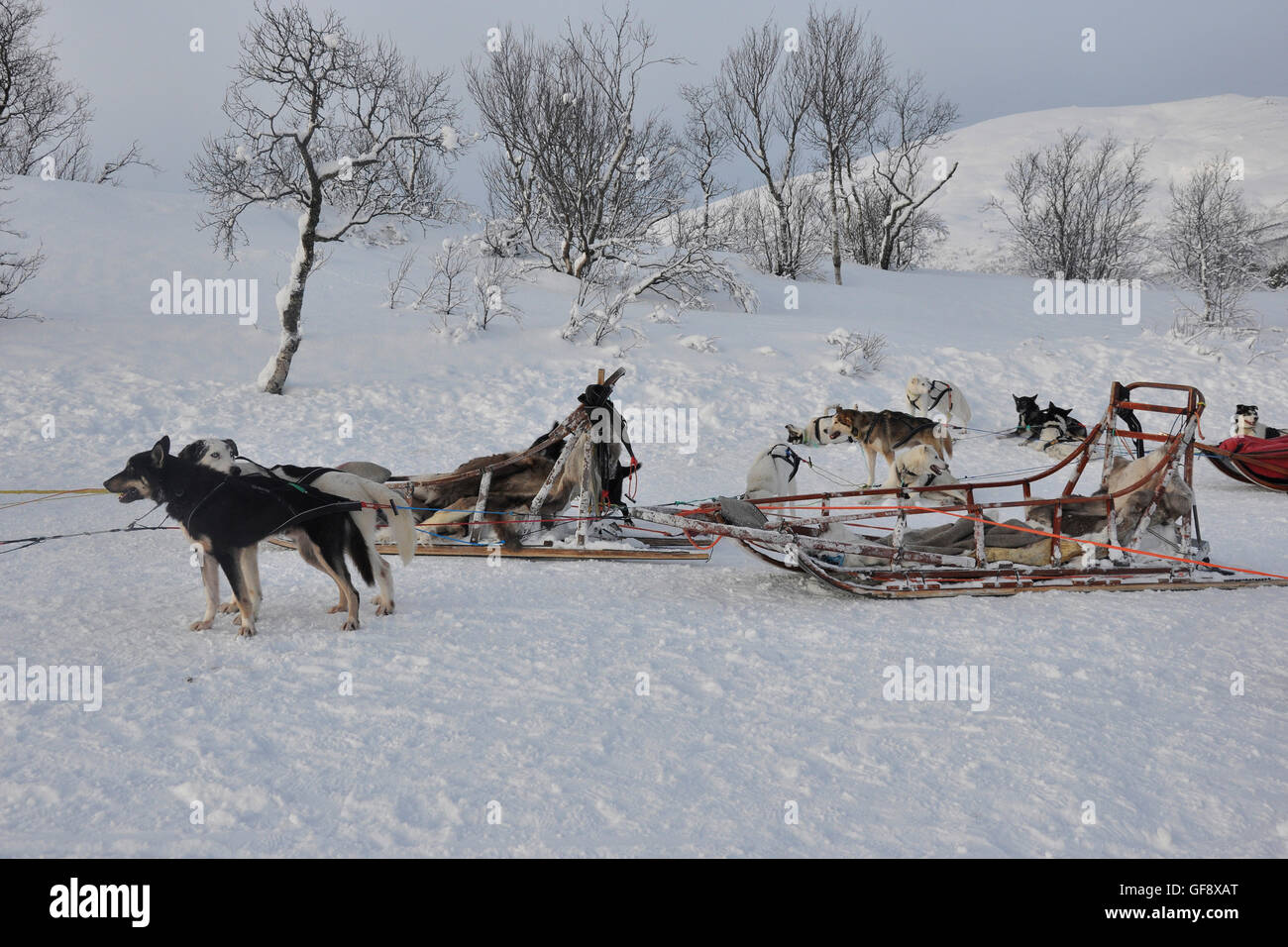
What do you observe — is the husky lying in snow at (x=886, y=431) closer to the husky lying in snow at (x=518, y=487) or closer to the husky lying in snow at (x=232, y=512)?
the husky lying in snow at (x=518, y=487)

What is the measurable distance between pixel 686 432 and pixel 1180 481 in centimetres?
660

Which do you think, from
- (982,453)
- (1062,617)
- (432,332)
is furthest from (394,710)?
(432,332)

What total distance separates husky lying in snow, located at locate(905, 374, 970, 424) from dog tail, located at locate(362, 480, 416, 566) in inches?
295

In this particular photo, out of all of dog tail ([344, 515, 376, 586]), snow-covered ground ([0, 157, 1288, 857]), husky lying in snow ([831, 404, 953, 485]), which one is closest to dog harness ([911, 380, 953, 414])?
husky lying in snow ([831, 404, 953, 485])

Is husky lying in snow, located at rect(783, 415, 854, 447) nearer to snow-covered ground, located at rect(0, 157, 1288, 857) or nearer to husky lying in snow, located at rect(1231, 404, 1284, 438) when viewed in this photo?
snow-covered ground, located at rect(0, 157, 1288, 857)

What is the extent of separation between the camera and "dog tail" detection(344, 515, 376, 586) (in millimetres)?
4316

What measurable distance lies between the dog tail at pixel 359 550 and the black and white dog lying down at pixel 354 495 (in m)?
0.01

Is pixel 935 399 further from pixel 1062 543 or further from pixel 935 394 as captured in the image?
pixel 1062 543

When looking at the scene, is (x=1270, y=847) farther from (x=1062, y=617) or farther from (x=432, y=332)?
(x=432, y=332)

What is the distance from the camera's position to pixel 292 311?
11.0m

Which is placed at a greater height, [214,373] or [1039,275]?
[1039,275]

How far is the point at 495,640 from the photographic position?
422 cm

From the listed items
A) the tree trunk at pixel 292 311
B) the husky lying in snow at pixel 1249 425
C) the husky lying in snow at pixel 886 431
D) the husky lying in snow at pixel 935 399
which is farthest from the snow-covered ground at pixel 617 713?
the husky lying in snow at pixel 935 399

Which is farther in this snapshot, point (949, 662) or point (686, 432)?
point (686, 432)
